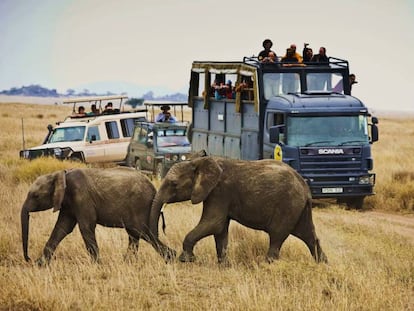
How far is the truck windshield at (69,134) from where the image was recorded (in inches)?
1150

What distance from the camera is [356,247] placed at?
14742 millimetres

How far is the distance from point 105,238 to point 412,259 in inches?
181

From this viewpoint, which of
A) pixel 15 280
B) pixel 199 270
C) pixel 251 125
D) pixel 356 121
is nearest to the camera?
pixel 15 280

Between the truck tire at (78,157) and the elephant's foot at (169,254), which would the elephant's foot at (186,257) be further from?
the truck tire at (78,157)

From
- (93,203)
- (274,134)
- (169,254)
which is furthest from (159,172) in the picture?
(169,254)

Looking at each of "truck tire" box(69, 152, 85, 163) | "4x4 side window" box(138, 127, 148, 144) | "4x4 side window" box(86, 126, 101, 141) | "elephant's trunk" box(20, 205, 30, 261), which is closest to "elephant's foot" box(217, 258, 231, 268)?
"elephant's trunk" box(20, 205, 30, 261)

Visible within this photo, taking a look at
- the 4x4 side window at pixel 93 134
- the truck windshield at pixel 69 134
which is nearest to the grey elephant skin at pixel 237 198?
the 4x4 side window at pixel 93 134

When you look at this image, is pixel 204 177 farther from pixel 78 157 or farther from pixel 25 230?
pixel 78 157

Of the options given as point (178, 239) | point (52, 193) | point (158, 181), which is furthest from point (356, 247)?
point (158, 181)

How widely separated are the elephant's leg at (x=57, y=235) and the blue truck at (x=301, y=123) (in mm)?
8286

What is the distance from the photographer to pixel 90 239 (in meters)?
12.8

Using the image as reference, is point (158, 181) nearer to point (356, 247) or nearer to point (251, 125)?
point (251, 125)

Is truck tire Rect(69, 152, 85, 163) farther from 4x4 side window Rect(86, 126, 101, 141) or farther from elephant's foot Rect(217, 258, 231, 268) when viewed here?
elephant's foot Rect(217, 258, 231, 268)

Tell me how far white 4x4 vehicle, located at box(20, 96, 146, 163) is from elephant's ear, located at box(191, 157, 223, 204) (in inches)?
632
